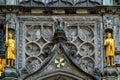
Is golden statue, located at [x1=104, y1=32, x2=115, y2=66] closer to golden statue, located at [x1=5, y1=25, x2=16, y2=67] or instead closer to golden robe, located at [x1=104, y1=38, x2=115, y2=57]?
golden robe, located at [x1=104, y1=38, x2=115, y2=57]

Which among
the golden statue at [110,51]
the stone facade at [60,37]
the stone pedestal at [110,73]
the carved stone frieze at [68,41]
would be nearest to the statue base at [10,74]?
the stone facade at [60,37]

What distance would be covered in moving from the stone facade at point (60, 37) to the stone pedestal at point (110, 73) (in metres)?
0.06

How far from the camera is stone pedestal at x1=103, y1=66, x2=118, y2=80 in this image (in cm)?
2127

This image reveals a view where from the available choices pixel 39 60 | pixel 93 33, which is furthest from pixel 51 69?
pixel 93 33

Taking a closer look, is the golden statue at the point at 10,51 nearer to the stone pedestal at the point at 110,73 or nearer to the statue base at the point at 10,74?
the statue base at the point at 10,74

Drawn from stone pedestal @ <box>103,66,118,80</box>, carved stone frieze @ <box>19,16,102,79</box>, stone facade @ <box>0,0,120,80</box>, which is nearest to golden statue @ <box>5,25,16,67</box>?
stone facade @ <box>0,0,120,80</box>

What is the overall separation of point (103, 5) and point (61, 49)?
2.38 m

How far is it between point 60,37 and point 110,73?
2.32 meters

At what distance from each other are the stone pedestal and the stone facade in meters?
0.06

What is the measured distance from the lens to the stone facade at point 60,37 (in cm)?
2164

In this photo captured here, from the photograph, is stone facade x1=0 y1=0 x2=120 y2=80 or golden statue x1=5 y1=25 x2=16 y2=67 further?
stone facade x1=0 y1=0 x2=120 y2=80

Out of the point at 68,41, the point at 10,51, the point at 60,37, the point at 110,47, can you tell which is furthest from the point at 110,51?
the point at 10,51

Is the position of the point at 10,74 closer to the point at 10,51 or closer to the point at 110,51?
the point at 10,51

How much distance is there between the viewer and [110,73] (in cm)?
2128
